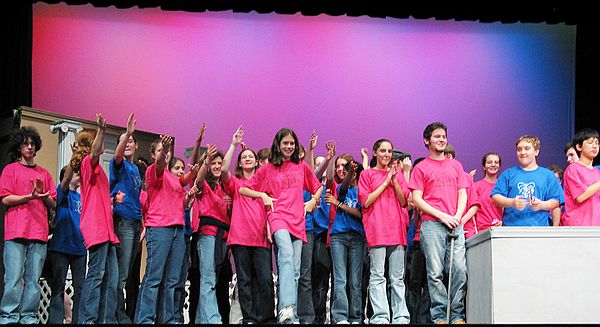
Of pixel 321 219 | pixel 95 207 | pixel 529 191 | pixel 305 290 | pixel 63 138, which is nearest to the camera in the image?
pixel 529 191

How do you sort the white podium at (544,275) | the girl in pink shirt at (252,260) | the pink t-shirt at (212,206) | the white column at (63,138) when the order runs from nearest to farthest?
the white podium at (544,275)
the girl in pink shirt at (252,260)
the pink t-shirt at (212,206)
the white column at (63,138)

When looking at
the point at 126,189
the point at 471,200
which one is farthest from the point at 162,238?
the point at 471,200

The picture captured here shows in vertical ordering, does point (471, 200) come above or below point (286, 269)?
above

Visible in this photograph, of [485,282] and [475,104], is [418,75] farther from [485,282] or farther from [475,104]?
[485,282]

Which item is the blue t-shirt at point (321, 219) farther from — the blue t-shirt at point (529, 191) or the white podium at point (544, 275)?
the white podium at point (544, 275)

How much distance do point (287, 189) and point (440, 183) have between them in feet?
3.57

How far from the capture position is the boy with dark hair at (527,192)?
579 cm

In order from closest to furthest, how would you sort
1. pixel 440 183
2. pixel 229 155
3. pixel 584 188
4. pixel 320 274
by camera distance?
pixel 584 188
pixel 440 183
pixel 229 155
pixel 320 274

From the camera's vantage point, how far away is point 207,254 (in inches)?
262

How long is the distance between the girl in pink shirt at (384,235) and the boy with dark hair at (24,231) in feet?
7.65

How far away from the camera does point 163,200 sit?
20.8ft

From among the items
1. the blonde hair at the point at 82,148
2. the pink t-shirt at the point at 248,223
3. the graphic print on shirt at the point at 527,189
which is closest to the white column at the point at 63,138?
the blonde hair at the point at 82,148

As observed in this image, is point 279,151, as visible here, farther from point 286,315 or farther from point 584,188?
point 584,188

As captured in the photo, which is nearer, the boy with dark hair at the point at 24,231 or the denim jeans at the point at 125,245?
the boy with dark hair at the point at 24,231
